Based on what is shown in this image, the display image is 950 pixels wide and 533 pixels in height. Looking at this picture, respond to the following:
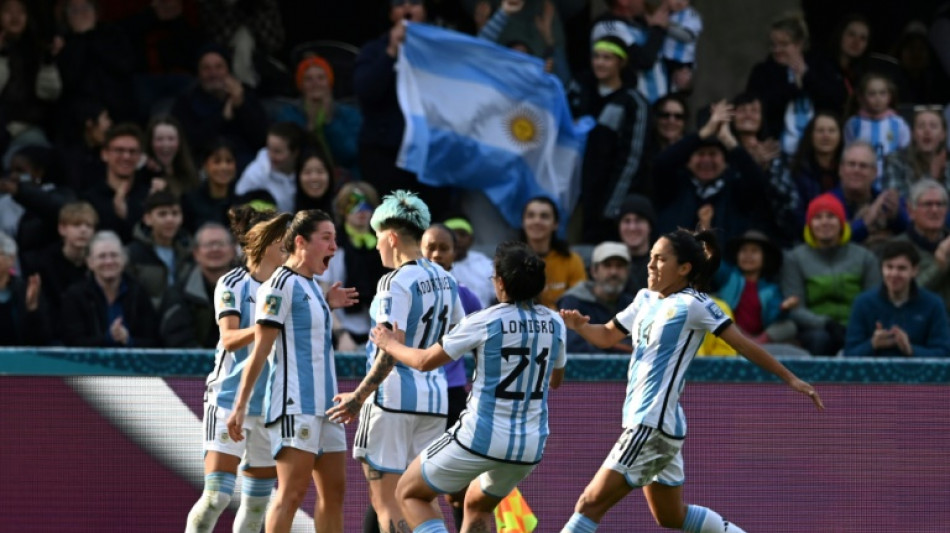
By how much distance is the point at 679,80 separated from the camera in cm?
1523

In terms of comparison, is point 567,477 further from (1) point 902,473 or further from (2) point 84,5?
(2) point 84,5

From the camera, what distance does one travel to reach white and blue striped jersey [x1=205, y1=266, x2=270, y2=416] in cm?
978

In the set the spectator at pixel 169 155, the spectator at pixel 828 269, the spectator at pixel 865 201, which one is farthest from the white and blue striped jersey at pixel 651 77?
the spectator at pixel 169 155

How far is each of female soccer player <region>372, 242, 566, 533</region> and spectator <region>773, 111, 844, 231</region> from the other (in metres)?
5.87

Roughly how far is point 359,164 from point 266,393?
17.4ft

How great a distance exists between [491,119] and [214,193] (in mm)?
2275

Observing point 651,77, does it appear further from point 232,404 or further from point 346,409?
point 346,409

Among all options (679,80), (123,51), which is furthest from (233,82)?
(679,80)

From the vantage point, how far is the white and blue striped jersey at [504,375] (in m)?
8.83

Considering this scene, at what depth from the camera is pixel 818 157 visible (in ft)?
47.7

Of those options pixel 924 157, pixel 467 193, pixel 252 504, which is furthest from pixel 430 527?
pixel 924 157

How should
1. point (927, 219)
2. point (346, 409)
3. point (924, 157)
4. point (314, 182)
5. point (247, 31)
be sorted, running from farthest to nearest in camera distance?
1. point (247, 31)
2. point (924, 157)
3. point (314, 182)
4. point (927, 219)
5. point (346, 409)

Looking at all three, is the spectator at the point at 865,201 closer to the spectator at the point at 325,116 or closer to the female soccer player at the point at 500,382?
the spectator at the point at 325,116

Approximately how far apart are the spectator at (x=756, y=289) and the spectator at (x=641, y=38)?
1.92 meters
